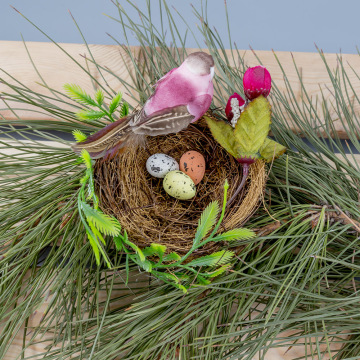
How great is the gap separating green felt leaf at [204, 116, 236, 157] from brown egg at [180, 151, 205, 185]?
0.25ft

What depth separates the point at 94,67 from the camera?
63 centimetres

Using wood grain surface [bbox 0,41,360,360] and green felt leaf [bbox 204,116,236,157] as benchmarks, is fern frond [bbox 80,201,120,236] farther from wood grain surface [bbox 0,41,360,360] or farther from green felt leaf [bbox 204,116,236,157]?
wood grain surface [bbox 0,41,360,360]

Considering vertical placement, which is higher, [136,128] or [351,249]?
[136,128]

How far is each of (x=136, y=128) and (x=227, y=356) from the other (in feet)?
0.88

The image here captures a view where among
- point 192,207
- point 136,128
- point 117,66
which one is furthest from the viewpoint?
point 117,66

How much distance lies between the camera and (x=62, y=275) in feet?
1.58

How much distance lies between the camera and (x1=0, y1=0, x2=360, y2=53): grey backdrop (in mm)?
995

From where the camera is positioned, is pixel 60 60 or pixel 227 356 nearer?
pixel 227 356

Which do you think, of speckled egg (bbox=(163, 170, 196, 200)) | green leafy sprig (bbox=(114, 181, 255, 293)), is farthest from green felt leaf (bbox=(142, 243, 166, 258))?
speckled egg (bbox=(163, 170, 196, 200))

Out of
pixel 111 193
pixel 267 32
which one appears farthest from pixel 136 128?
pixel 267 32

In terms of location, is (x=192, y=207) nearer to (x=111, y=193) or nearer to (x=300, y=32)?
(x=111, y=193)

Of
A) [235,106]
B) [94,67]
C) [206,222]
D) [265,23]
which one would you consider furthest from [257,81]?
[265,23]

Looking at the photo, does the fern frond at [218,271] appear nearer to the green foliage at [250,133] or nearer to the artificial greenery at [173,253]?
the artificial greenery at [173,253]

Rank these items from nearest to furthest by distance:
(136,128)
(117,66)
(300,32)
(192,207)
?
(136,128) < (192,207) < (117,66) < (300,32)
